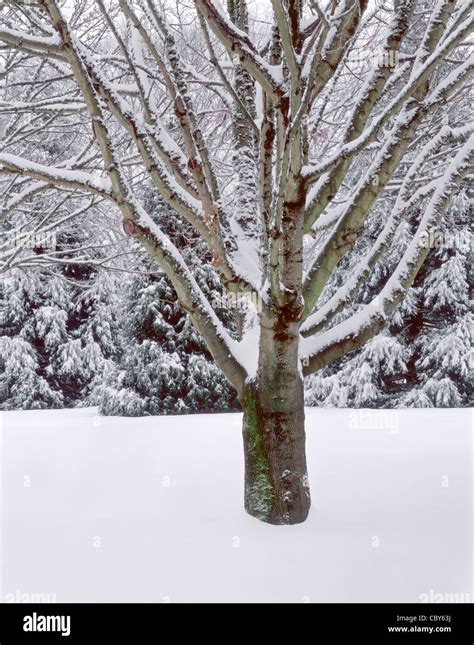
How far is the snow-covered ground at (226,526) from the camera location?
8.07 feet

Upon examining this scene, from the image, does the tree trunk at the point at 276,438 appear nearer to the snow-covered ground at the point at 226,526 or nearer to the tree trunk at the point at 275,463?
the tree trunk at the point at 275,463

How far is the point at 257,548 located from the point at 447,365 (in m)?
9.43

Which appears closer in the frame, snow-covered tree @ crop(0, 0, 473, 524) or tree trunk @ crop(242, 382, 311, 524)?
snow-covered tree @ crop(0, 0, 473, 524)

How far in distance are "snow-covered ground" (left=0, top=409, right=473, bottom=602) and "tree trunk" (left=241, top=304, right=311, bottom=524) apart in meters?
0.12

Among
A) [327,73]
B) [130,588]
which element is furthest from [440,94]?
[130,588]

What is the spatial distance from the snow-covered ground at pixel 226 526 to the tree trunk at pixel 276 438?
0.12 meters

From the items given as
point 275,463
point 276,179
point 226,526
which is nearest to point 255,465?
point 275,463

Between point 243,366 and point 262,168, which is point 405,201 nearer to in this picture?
point 262,168

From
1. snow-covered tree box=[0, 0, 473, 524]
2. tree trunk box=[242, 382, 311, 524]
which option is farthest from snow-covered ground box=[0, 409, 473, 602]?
snow-covered tree box=[0, 0, 473, 524]

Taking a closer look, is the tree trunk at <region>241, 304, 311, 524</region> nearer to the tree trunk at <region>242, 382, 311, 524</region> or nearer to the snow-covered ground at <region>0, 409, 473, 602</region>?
the tree trunk at <region>242, 382, 311, 524</region>

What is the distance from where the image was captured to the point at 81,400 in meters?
16.3

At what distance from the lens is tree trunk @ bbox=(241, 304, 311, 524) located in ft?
10.5
